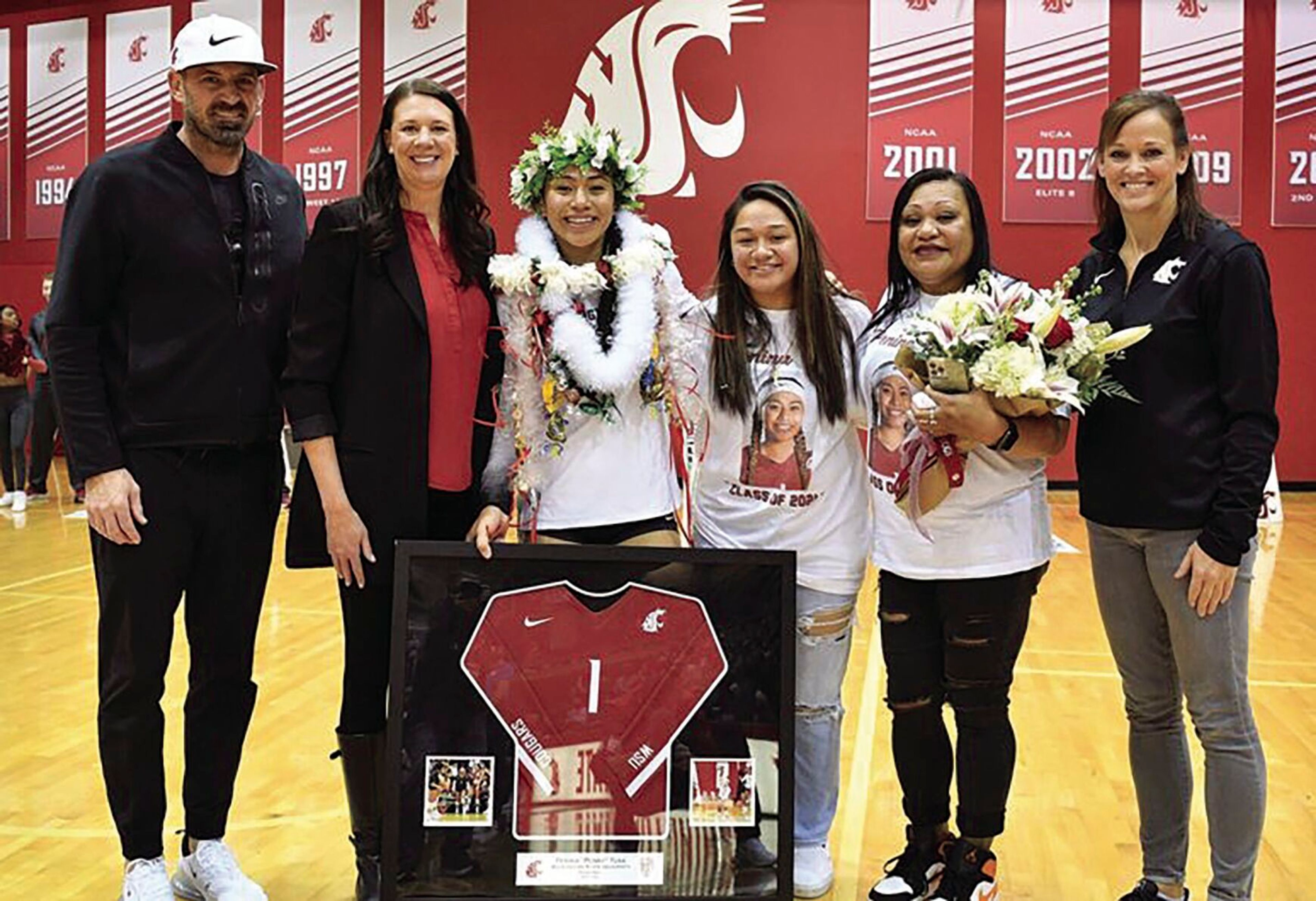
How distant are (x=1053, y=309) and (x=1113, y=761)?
6.77 ft

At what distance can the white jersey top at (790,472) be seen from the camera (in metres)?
2.66

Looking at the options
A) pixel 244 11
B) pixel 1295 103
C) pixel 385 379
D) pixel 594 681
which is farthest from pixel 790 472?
pixel 244 11

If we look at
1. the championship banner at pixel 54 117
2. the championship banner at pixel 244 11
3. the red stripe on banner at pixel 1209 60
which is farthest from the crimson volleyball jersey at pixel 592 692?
the championship banner at pixel 54 117

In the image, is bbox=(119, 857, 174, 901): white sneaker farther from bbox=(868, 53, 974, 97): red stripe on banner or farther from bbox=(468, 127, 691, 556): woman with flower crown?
bbox=(868, 53, 974, 97): red stripe on banner

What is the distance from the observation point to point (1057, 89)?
10375mm

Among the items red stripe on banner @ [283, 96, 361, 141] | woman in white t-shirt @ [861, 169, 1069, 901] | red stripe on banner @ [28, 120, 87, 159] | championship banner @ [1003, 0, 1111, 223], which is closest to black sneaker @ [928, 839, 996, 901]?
woman in white t-shirt @ [861, 169, 1069, 901]

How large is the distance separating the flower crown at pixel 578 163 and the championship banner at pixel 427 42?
29.0 ft

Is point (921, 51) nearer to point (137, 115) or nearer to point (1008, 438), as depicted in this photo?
point (137, 115)

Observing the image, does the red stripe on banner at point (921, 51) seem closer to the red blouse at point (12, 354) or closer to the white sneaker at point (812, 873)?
the red blouse at point (12, 354)

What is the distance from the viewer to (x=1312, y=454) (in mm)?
10500

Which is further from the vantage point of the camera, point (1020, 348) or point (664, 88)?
point (664, 88)

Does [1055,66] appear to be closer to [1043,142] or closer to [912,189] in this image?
[1043,142]

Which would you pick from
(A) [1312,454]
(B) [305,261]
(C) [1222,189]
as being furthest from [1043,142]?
(B) [305,261]

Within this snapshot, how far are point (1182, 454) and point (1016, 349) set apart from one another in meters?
0.41
